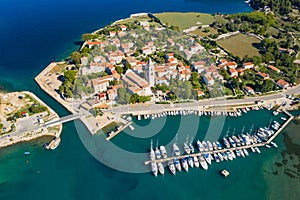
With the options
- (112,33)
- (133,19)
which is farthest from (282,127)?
(133,19)

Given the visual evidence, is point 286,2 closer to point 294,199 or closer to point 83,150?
point 294,199

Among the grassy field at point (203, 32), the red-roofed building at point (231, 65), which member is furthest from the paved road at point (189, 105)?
the grassy field at point (203, 32)

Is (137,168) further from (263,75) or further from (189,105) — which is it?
(263,75)

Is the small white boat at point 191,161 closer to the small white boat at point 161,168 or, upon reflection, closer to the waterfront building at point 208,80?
the small white boat at point 161,168

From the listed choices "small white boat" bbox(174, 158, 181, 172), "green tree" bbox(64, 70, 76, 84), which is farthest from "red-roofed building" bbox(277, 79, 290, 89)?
"green tree" bbox(64, 70, 76, 84)

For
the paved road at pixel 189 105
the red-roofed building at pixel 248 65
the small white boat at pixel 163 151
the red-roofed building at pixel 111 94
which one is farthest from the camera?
the red-roofed building at pixel 248 65

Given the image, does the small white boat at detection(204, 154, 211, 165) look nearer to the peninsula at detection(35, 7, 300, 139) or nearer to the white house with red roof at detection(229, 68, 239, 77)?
the peninsula at detection(35, 7, 300, 139)

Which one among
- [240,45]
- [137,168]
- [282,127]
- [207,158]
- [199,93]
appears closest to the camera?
[137,168]
